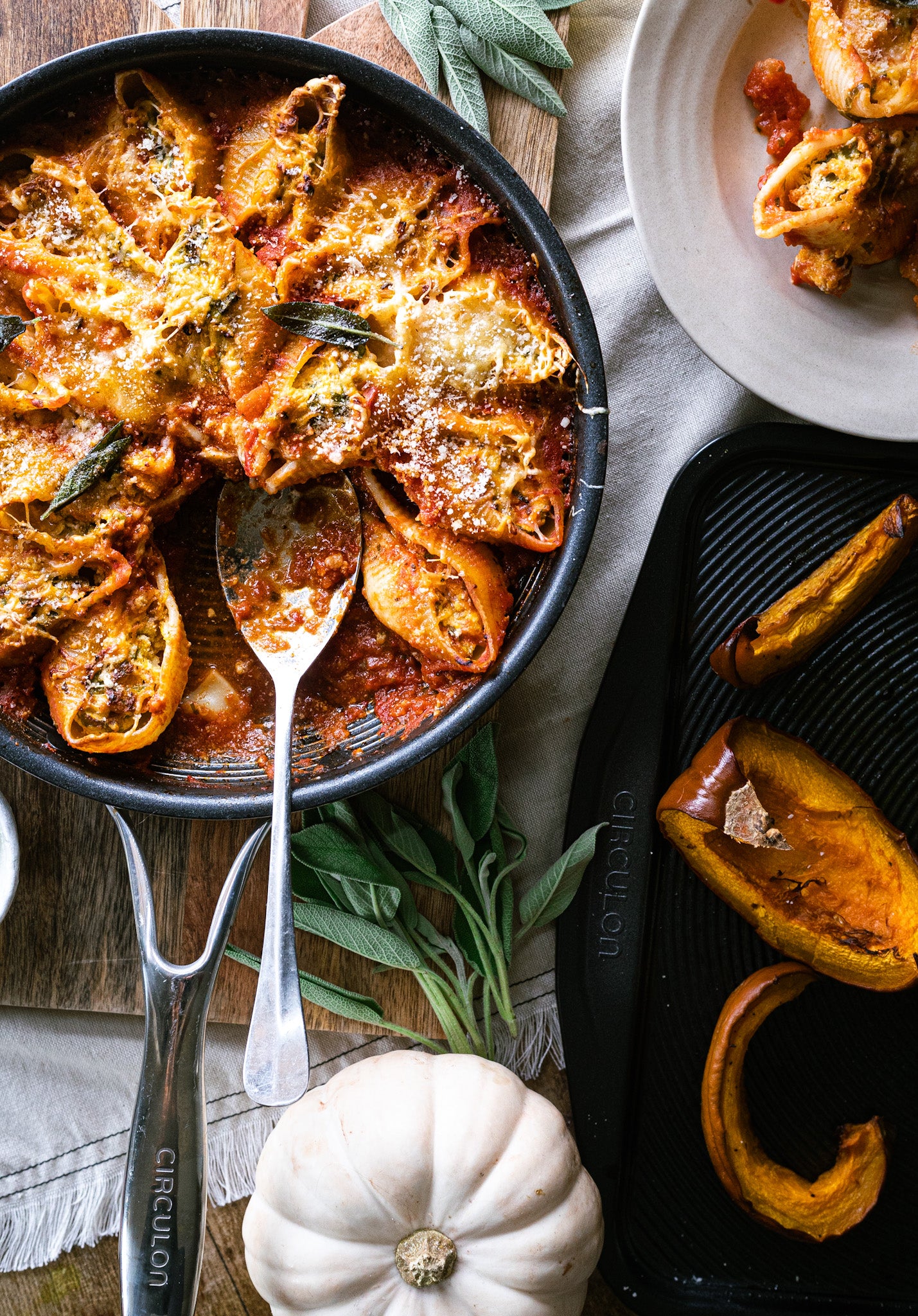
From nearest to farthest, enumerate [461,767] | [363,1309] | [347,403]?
1. [347,403]
2. [363,1309]
3. [461,767]

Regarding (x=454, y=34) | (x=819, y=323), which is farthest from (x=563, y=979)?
(x=454, y=34)

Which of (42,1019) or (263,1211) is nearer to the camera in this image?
(263,1211)

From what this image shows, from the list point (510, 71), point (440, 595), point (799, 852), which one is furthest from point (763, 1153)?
point (510, 71)

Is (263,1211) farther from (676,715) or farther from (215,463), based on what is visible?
(215,463)

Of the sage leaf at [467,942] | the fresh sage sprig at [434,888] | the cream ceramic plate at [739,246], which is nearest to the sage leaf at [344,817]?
the fresh sage sprig at [434,888]

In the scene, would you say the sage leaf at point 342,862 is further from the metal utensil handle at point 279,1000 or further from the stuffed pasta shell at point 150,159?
the stuffed pasta shell at point 150,159

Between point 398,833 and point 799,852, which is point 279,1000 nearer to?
point 398,833
